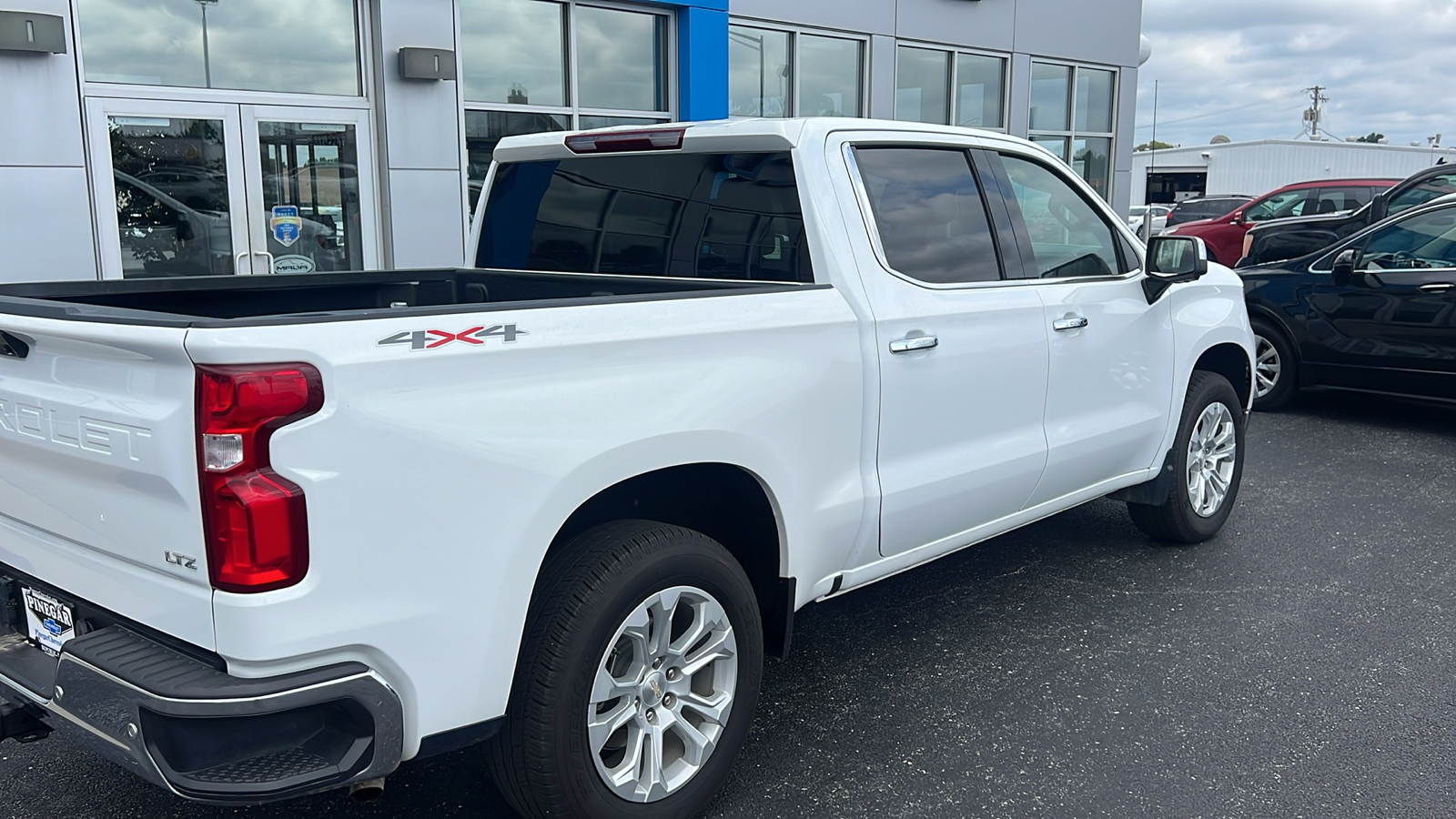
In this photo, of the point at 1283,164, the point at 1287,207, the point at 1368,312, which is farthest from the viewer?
the point at 1283,164

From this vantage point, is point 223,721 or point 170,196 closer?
point 223,721

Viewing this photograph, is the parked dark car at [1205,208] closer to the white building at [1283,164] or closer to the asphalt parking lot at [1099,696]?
the asphalt parking lot at [1099,696]

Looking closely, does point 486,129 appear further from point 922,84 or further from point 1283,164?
point 1283,164

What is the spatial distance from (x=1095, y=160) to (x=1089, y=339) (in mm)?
14584

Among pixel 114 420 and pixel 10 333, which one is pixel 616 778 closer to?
pixel 114 420

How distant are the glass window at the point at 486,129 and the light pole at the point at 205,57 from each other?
222cm

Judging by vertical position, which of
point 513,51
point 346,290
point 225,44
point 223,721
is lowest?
point 223,721

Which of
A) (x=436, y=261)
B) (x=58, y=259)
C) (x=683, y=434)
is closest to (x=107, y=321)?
(x=683, y=434)

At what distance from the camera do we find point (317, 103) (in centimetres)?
958

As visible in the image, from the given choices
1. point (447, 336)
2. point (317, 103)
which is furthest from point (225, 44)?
point (447, 336)

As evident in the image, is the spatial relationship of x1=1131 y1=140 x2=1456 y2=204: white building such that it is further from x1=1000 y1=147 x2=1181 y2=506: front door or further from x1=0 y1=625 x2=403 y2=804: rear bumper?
x1=0 y1=625 x2=403 y2=804: rear bumper

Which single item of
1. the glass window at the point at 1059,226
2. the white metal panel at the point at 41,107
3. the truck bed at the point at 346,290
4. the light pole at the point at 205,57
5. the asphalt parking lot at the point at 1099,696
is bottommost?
the asphalt parking lot at the point at 1099,696

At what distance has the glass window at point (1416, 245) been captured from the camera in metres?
7.84

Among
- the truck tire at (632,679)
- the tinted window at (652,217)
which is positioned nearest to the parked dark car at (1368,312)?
the tinted window at (652,217)
